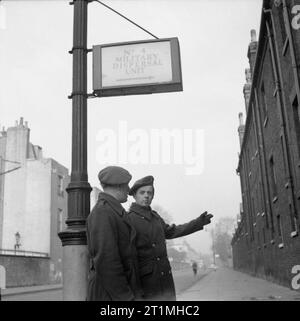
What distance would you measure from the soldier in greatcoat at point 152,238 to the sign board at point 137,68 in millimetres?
936

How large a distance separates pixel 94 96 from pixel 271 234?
14692 mm

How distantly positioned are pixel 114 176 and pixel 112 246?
56cm

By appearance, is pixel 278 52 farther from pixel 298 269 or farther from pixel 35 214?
pixel 35 214

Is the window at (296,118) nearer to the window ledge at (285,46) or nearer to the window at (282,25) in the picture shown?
the window ledge at (285,46)

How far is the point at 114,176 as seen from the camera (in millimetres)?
2900

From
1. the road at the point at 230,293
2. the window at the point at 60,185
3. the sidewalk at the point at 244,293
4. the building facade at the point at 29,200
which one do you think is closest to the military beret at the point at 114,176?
the road at the point at 230,293

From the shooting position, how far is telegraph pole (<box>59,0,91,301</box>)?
10.6 ft

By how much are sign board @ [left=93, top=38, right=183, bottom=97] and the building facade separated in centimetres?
3261

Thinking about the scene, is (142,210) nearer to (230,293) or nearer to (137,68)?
(137,68)

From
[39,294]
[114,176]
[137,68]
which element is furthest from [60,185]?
[114,176]

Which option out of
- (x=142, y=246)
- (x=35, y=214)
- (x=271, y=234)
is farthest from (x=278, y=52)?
(x=35, y=214)

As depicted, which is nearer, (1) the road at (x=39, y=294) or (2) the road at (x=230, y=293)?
(2) the road at (x=230, y=293)

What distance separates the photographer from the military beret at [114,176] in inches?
114

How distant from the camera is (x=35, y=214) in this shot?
3581cm
